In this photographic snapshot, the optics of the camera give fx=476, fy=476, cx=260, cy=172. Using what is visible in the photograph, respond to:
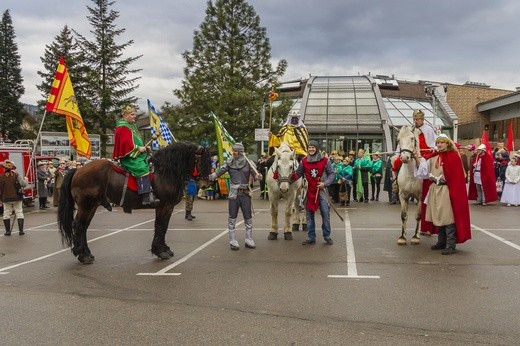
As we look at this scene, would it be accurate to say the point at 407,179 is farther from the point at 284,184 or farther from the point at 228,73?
the point at 228,73

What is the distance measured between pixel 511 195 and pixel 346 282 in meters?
12.9

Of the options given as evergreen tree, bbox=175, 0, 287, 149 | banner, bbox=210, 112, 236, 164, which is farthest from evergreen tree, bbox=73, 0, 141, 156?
banner, bbox=210, 112, 236, 164

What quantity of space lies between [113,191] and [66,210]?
3.39ft

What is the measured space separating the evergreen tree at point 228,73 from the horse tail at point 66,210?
1880 centimetres

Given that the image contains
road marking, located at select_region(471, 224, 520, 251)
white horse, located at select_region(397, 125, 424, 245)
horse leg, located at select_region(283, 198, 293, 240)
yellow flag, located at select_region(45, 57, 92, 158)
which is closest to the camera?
road marking, located at select_region(471, 224, 520, 251)

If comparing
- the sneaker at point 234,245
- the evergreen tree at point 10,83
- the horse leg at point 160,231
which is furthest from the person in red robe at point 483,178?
the evergreen tree at point 10,83

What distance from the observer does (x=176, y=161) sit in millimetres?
8367

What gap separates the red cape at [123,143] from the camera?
8023 mm

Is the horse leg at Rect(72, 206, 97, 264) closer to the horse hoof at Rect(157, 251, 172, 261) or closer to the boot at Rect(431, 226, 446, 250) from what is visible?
the horse hoof at Rect(157, 251, 172, 261)

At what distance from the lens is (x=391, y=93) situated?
146 feet

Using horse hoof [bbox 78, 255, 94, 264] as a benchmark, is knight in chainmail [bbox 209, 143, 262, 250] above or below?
above

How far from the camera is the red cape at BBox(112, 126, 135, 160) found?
8.02 m

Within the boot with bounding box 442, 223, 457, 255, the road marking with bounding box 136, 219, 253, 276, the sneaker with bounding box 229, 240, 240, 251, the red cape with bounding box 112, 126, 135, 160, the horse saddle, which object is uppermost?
the red cape with bounding box 112, 126, 135, 160

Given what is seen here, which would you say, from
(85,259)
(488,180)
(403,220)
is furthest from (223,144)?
(488,180)
